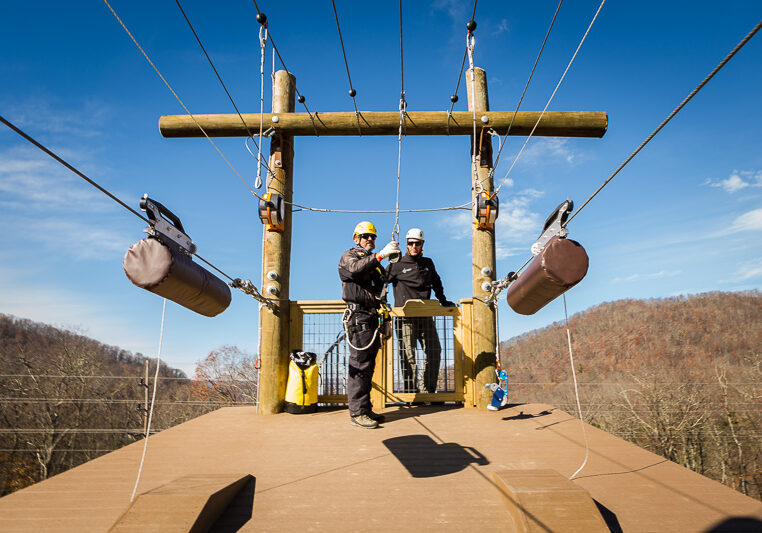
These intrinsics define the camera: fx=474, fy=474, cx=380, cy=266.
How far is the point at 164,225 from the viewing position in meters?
3.20

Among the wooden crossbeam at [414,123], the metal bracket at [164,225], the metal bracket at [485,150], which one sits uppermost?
the wooden crossbeam at [414,123]

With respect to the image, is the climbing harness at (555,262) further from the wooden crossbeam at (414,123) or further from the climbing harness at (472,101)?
the wooden crossbeam at (414,123)

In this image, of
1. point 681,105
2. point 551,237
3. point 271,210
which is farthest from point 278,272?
point 681,105

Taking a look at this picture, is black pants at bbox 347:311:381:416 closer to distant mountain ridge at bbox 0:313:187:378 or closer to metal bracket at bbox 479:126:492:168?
metal bracket at bbox 479:126:492:168

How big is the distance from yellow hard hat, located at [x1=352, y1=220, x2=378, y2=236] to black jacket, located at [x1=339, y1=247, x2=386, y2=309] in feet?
0.80

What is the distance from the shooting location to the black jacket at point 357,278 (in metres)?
5.06

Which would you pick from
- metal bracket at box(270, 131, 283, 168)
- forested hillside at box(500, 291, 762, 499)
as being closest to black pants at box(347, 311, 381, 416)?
metal bracket at box(270, 131, 283, 168)

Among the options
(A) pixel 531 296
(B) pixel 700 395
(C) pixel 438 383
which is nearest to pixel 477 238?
(C) pixel 438 383

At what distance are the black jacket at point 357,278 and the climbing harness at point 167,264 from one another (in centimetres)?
171

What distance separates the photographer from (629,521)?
105 inches

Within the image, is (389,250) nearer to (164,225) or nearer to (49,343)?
(164,225)

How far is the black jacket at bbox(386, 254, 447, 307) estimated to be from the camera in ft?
21.4

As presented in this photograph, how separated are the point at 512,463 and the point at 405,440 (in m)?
0.99

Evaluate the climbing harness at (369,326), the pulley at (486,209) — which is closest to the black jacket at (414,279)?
the pulley at (486,209)
